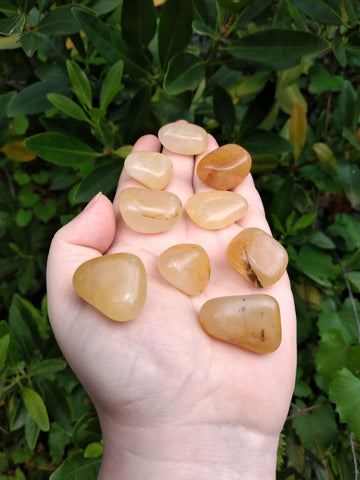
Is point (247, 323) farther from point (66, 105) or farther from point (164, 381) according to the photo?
point (66, 105)

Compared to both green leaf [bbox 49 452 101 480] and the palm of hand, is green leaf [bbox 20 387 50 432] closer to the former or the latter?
green leaf [bbox 49 452 101 480]

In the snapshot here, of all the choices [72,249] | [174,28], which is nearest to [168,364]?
[72,249]

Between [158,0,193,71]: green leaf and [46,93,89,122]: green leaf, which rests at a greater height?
[158,0,193,71]: green leaf

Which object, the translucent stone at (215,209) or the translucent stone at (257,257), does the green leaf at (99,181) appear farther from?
the translucent stone at (257,257)

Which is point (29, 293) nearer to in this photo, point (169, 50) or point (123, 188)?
point (123, 188)

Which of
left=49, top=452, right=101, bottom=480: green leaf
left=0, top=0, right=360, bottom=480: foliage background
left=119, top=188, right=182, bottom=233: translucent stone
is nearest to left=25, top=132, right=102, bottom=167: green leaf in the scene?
left=0, top=0, right=360, bottom=480: foliage background

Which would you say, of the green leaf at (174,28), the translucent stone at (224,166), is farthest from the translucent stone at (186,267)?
the green leaf at (174,28)
